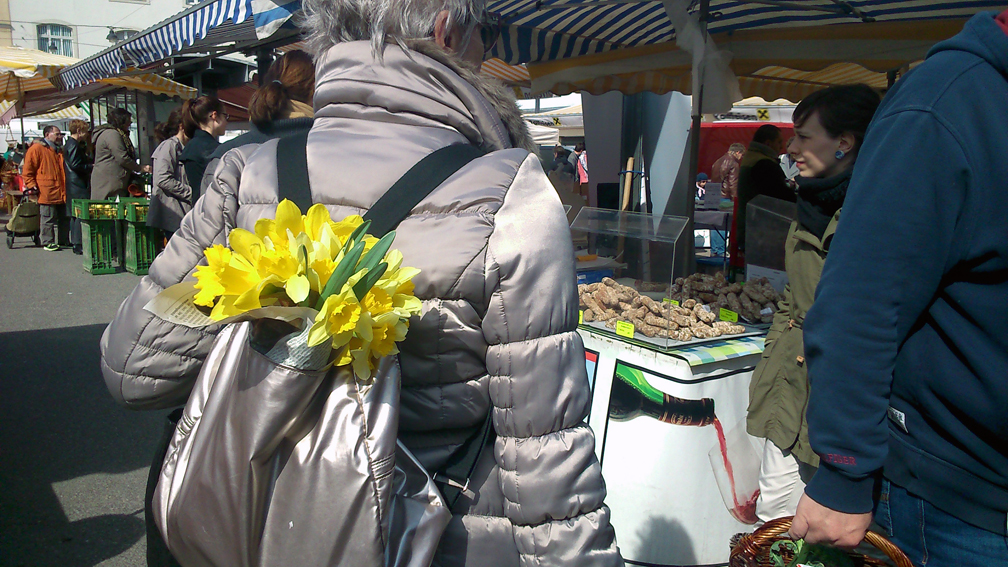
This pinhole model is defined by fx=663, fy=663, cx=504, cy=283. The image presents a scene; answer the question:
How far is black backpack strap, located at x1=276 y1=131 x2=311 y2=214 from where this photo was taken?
120cm

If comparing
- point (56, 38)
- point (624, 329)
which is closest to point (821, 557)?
point (624, 329)

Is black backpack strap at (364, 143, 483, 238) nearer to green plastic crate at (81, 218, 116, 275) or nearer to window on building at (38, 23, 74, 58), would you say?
green plastic crate at (81, 218, 116, 275)

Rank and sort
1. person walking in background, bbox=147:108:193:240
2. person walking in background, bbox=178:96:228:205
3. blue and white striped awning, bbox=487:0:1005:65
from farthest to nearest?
person walking in background, bbox=147:108:193:240, person walking in background, bbox=178:96:228:205, blue and white striped awning, bbox=487:0:1005:65

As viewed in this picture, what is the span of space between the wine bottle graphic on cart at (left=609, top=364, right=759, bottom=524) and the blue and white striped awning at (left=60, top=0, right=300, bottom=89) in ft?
9.79

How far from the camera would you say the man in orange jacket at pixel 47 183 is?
32.7 ft

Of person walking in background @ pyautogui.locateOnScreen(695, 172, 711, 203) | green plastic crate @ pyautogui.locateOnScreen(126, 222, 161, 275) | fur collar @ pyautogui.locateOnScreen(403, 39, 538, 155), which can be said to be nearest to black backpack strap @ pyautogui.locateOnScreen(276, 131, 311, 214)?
fur collar @ pyautogui.locateOnScreen(403, 39, 538, 155)

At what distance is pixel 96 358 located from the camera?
16.8ft

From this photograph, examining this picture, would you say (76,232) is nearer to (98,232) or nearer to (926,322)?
(98,232)

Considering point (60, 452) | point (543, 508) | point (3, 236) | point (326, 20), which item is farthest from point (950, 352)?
point (3, 236)

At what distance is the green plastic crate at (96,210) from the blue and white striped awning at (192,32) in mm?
1680

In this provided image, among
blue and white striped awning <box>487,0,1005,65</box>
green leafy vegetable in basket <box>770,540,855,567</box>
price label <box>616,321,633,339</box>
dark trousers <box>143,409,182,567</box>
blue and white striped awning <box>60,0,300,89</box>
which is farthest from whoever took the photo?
blue and white striped awning <box>60,0,300,89</box>

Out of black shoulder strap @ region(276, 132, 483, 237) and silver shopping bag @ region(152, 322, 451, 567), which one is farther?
black shoulder strap @ region(276, 132, 483, 237)

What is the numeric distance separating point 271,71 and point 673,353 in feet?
7.25

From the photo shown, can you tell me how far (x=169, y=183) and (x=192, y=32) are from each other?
1.49 metres
